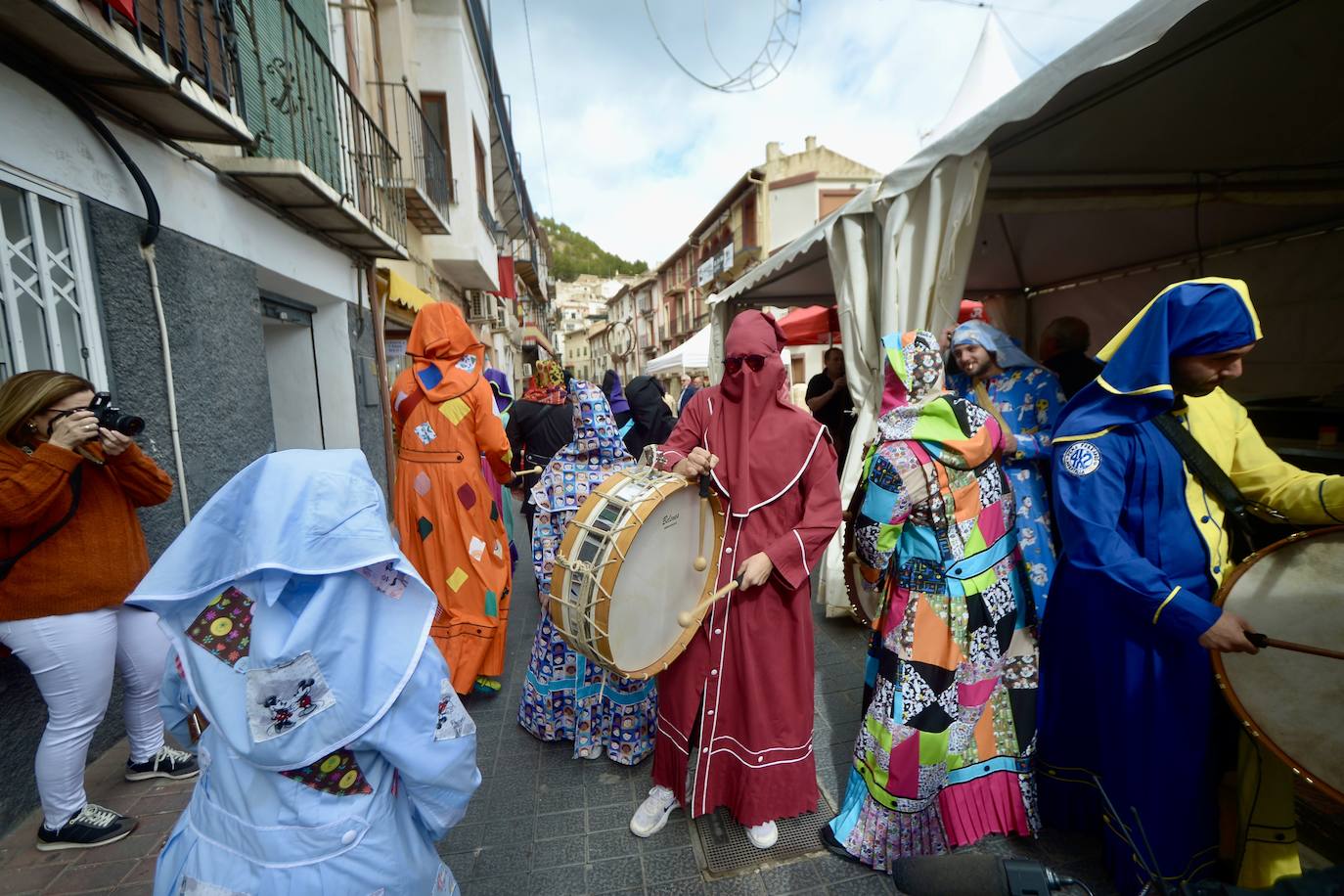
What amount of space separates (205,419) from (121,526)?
1508 mm

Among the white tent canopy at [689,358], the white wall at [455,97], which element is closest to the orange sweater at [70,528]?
the white wall at [455,97]

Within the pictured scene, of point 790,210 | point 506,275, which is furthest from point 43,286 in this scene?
point 790,210

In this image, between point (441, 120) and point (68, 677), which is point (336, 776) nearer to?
point (68, 677)

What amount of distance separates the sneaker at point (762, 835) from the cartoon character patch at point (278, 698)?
1706 millimetres

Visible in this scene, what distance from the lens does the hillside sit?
82375mm

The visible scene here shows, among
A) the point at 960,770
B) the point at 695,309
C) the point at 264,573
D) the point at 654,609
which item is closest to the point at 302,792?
the point at 264,573

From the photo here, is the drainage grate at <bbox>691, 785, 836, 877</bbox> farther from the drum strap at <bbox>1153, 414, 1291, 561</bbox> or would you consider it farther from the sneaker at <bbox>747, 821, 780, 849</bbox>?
the drum strap at <bbox>1153, 414, 1291, 561</bbox>

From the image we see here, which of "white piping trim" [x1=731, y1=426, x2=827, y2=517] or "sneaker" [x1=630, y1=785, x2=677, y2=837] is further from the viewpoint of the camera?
"sneaker" [x1=630, y1=785, x2=677, y2=837]

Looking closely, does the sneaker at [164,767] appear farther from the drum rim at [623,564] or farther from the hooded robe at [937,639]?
the hooded robe at [937,639]

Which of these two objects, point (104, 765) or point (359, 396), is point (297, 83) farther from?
point (104, 765)

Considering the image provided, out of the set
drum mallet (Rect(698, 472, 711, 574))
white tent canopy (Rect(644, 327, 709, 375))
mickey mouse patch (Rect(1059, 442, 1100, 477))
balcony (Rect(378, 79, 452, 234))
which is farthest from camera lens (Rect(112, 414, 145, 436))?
Answer: white tent canopy (Rect(644, 327, 709, 375))

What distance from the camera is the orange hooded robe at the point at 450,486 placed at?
3.44 m

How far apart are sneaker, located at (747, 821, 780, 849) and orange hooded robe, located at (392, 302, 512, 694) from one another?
70.5 inches

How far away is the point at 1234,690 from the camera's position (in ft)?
5.12
